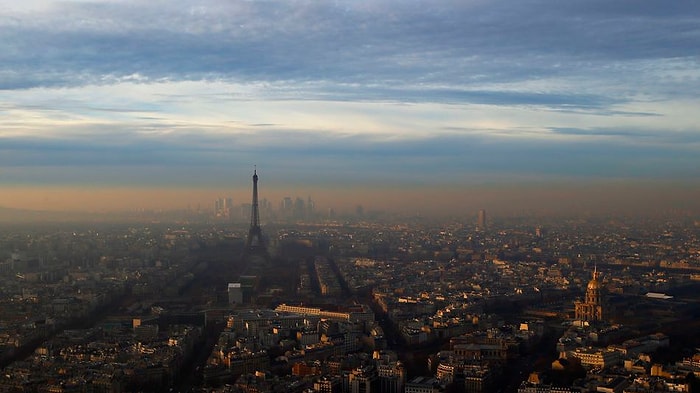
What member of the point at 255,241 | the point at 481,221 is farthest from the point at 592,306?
the point at 481,221

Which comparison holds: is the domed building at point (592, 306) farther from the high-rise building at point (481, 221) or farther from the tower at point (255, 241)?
the high-rise building at point (481, 221)

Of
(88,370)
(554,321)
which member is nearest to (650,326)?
(554,321)

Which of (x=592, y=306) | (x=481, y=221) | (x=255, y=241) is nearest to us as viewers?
(x=592, y=306)

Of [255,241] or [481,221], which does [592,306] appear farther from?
[481,221]

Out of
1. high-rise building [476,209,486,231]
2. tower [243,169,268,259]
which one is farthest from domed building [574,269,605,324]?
high-rise building [476,209,486,231]

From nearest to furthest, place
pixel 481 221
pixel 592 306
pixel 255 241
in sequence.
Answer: pixel 592 306 → pixel 255 241 → pixel 481 221

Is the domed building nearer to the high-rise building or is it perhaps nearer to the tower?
the tower

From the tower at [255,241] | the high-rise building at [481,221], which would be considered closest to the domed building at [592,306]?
the tower at [255,241]

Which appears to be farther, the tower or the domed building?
the tower

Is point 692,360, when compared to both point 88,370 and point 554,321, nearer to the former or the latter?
point 554,321

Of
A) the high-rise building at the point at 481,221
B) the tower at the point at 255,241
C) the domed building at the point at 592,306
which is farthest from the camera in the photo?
the high-rise building at the point at 481,221

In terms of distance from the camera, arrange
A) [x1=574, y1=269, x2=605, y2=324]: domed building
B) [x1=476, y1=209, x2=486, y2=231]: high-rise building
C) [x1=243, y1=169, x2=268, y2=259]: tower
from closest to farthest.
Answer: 1. [x1=574, y1=269, x2=605, y2=324]: domed building
2. [x1=243, y1=169, x2=268, y2=259]: tower
3. [x1=476, y1=209, x2=486, y2=231]: high-rise building
